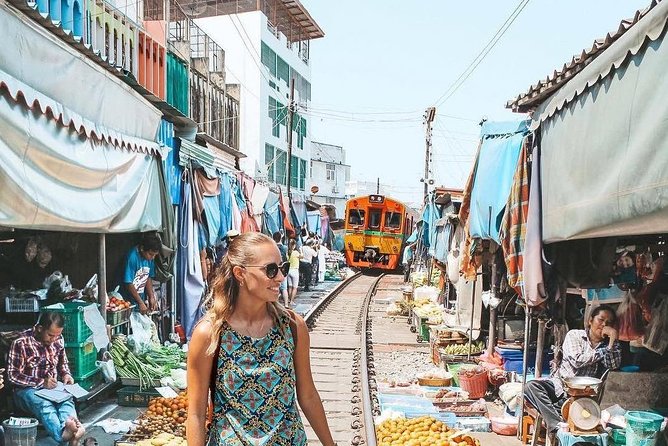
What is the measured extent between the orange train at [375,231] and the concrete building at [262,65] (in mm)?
5592

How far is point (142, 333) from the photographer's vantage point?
8.54 m

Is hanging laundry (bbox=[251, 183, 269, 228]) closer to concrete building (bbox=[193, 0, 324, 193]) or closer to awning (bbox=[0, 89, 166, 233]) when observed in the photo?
awning (bbox=[0, 89, 166, 233])

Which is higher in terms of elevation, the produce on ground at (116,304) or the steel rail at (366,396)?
the produce on ground at (116,304)

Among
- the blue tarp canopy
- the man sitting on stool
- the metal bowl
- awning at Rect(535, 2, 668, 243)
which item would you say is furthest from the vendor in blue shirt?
awning at Rect(535, 2, 668, 243)

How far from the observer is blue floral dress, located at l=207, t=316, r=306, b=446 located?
2.82 meters

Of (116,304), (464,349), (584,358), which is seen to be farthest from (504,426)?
(116,304)

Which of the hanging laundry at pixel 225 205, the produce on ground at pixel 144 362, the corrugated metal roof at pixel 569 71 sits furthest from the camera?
the hanging laundry at pixel 225 205

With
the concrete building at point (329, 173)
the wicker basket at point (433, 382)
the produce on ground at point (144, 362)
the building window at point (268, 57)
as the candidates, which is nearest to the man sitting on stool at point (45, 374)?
the produce on ground at point (144, 362)

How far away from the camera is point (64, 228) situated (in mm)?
5305

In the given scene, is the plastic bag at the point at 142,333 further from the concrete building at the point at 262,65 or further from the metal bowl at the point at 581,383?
the concrete building at the point at 262,65

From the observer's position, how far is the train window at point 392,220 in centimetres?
3055

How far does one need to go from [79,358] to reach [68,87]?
9.39ft

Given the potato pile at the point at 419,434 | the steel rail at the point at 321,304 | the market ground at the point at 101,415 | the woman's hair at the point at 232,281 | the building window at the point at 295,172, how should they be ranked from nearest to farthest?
the woman's hair at the point at 232,281 < the market ground at the point at 101,415 < the potato pile at the point at 419,434 < the steel rail at the point at 321,304 < the building window at the point at 295,172

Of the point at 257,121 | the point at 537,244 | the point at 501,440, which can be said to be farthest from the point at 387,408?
the point at 257,121
